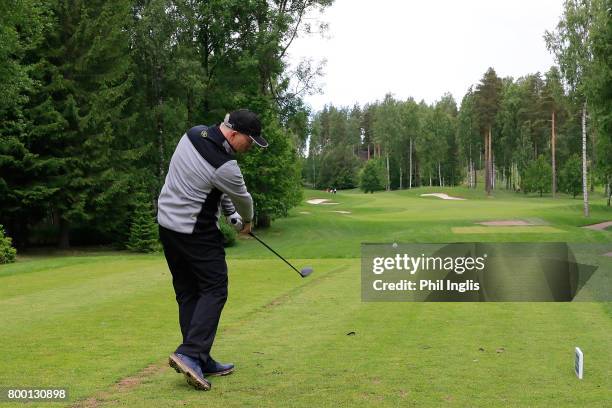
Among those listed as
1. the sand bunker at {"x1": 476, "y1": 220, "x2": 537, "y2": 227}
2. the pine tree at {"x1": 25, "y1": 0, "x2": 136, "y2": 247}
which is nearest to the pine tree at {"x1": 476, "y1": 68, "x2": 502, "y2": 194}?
the sand bunker at {"x1": 476, "y1": 220, "x2": 537, "y2": 227}

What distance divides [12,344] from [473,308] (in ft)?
19.4

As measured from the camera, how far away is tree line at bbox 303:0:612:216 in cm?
4272

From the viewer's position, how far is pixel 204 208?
206 inches

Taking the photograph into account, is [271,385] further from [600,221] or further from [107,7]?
[600,221]

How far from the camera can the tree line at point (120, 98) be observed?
2700cm

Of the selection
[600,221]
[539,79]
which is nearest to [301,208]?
[600,221]

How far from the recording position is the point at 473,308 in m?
8.87

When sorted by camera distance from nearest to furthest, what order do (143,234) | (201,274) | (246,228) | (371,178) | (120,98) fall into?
(201,274) < (246,228) < (143,234) < (120,98) < (371,178)

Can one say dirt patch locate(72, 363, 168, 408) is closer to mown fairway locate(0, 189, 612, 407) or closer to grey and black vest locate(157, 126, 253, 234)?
mown fairway locate(0, 189, 612, 407)

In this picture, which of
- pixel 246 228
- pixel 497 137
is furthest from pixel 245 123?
pixel 497 137

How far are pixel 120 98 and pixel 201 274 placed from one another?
30.2 m

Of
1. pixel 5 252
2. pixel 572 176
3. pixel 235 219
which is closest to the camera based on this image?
pixel 235 219

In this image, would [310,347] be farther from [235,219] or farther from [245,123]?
[245,123]

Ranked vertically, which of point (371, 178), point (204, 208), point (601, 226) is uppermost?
point (204, 208)
